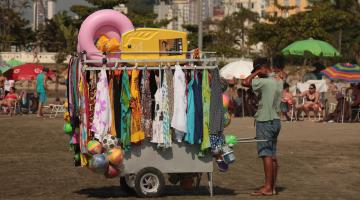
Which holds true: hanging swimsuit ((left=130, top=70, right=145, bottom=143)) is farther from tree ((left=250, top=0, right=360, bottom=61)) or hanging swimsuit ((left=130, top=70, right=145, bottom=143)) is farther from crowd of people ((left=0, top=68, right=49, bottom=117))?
tree ((left=250, top=0, right=360, bottom=61))

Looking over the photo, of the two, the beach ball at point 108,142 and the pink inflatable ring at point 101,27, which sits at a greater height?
the pink inflatable ring at point 101,27

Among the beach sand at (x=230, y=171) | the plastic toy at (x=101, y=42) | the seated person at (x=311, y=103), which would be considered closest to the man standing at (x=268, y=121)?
the beach sand at (x=230, y=171)

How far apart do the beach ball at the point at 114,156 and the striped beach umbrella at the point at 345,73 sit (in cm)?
1707

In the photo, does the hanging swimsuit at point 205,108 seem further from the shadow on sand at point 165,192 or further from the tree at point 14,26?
the tree at point 14,26

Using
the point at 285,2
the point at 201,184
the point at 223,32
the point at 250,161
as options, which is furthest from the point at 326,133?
the point at 285,2

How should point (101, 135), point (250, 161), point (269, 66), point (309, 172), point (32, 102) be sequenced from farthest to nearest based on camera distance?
1. point (32, 102)
2. point (250, 161)
3. point (309, 172)
4. point (269, 66)
5. point (101, 135)

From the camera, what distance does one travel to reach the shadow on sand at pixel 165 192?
1266cm

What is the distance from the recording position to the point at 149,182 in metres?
12.2

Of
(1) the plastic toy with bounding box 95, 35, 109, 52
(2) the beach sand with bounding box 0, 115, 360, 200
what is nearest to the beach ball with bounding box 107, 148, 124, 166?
(2) the beach sand with bounding box 0, 115, 360, 200

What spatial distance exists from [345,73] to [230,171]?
1403cm

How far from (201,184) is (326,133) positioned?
10121 mm

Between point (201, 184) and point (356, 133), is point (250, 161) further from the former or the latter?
point (356, 133)

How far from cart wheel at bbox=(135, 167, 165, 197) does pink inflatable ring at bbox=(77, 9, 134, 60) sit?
270 cm

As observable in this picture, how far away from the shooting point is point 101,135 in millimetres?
11984
